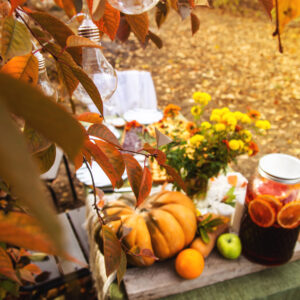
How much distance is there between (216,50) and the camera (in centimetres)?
517

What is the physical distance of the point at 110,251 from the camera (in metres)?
0.42

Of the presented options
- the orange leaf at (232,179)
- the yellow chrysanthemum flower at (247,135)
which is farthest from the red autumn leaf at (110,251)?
the orange leaf at (232,179)

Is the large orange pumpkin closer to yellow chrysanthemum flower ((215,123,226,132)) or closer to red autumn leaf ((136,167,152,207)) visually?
yellow chrysanthemum flower ((215,123,226,132))

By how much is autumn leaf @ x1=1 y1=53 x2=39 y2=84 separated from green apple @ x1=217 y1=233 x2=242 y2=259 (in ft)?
2.71

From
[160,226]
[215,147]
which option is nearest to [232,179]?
[215,147]

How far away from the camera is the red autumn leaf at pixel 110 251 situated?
0.42 metres

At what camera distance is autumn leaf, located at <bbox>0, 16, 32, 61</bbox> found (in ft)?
0.86

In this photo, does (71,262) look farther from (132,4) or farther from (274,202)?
(132,4)

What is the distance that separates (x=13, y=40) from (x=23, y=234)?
0.68 ft

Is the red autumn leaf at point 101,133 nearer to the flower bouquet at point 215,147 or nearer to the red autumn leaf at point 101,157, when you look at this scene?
the red autumn leaf at point 101,157

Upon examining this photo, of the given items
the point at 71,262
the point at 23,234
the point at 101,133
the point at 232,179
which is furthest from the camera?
the point at 232,179

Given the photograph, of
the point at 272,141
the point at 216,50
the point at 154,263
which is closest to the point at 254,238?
the point at 154,263

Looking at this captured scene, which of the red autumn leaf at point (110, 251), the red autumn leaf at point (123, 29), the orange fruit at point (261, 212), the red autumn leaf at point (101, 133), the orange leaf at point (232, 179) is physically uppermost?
the red autumn leaf at point (123, 29)

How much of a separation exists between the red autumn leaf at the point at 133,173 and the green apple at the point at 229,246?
0.62 metres
